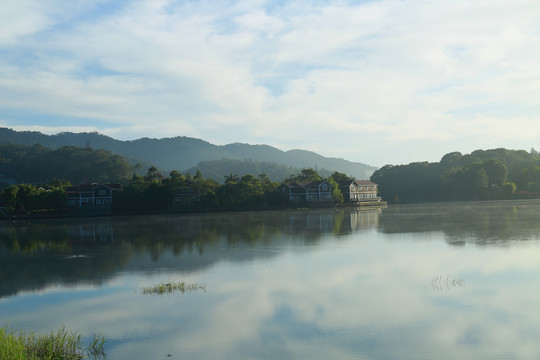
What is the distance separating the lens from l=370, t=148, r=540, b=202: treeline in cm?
8631

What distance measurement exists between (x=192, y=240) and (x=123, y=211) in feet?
139

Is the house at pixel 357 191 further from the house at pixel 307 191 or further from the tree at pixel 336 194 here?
the house at pixel 307 191

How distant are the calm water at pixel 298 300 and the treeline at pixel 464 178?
71586 millimetres

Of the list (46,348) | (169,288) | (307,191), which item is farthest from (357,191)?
(46,348)

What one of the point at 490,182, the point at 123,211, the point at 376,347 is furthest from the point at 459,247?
the point at 490,182

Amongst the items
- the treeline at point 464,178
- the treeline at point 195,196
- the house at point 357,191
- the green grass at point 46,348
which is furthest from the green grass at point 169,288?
the treeline at point 464,178

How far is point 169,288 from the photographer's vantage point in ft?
42.2

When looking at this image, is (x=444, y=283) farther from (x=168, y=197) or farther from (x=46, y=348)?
(x=168, y=197)

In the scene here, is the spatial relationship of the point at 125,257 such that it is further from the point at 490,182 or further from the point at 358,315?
the point at 490,182

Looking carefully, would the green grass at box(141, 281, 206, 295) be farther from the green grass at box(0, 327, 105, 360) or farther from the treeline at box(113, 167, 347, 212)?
the treeline at box(113, 167, 347, 212)

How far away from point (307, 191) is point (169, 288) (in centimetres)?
6552

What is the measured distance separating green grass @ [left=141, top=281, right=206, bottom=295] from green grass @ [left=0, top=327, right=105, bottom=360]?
393cm

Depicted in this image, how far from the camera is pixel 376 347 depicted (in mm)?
7918

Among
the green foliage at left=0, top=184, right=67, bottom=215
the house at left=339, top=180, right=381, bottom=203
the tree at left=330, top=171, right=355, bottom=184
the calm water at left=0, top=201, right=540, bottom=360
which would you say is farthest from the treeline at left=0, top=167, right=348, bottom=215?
the calm water at left=0, top=201, right=540, bottom=360
